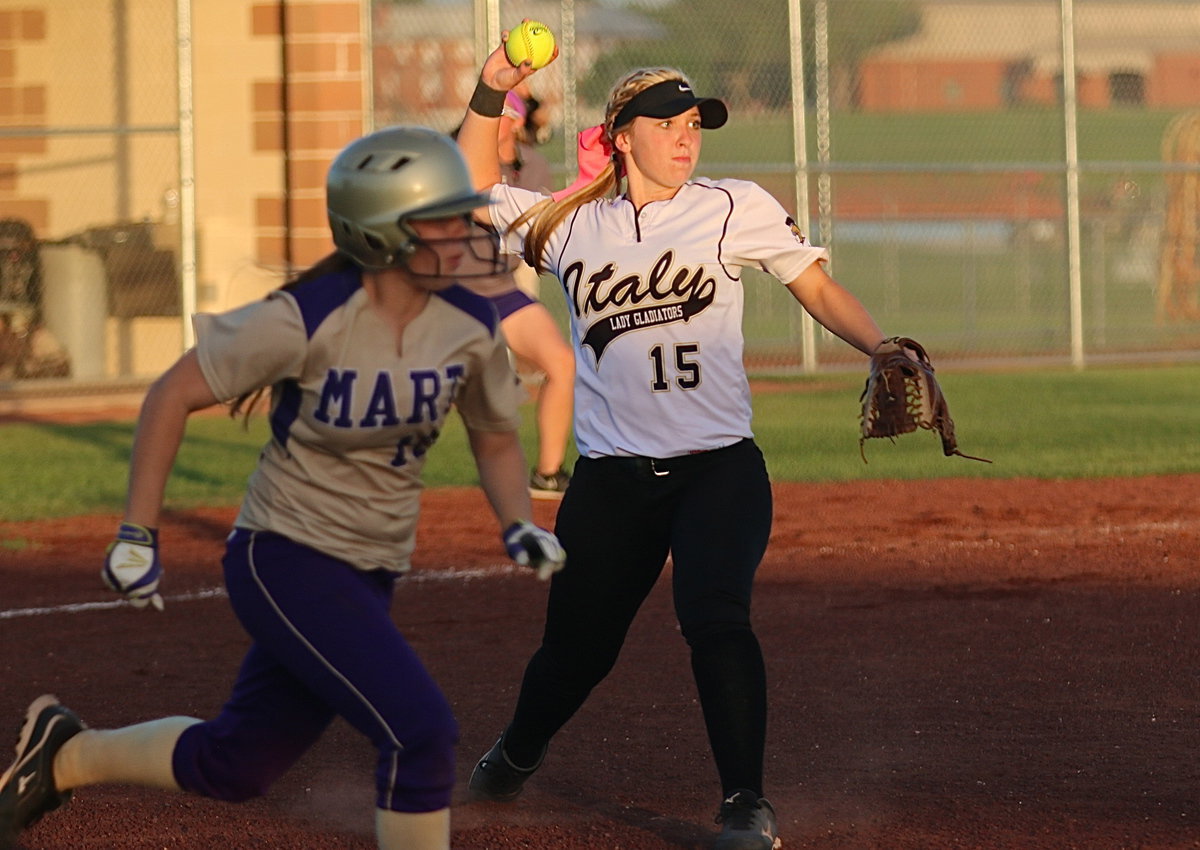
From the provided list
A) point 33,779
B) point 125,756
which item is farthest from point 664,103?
point 33,779

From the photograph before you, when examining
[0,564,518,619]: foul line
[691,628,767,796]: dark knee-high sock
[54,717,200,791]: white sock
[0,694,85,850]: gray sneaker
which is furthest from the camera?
[0,564,518,619]: foul line

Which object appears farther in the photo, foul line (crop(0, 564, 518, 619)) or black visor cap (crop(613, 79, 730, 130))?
foul line (crop(0, 564, 518, 619))

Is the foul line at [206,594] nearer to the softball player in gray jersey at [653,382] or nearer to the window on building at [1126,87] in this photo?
the softball player in gray jersey at [653,382]

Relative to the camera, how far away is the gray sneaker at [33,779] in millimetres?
3959

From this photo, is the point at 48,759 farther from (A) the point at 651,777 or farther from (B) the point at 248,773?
(A) the point at 651,777

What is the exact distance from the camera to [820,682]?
5984 millimetres

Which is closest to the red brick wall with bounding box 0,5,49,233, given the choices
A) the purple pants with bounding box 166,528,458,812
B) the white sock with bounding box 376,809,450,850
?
the purple pants with bounding box 166,528,458,812

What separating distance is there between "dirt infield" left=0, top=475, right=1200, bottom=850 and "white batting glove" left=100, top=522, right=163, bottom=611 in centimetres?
105

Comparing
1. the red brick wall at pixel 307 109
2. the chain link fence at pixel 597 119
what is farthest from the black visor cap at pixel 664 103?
the red brick wall at pixel 307 109

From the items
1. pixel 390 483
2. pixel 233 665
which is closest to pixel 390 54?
pixel 233 665

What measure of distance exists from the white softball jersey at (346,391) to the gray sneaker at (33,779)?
773mm

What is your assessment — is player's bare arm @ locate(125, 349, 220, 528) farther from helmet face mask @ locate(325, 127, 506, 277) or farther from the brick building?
the brick building

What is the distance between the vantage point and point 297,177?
55.4 feet

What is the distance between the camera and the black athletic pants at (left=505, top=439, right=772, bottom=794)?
163 inches
